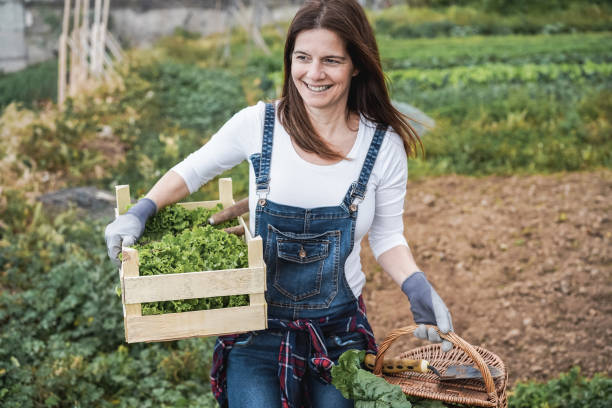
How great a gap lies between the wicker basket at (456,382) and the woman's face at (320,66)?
85 centimetres

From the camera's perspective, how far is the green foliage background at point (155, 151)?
132 inches

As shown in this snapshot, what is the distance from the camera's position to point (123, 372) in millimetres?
3428

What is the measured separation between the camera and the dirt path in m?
3.99

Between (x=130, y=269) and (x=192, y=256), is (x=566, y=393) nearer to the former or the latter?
(x=192, y=256)

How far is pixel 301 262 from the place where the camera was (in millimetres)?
2156

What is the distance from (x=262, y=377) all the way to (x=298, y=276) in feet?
1.20

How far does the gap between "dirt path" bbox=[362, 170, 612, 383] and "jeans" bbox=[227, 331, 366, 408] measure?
205cm

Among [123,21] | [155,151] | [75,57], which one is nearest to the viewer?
[155,151]

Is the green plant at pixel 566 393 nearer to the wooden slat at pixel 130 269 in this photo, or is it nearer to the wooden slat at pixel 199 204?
the wooden slat at pixel 199 204

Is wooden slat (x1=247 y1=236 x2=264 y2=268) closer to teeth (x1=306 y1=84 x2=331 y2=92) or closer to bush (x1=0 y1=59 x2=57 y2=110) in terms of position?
teeth (x1=306 y1=84 x2=331 y2=92)

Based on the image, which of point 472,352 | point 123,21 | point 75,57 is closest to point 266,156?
point 472,352

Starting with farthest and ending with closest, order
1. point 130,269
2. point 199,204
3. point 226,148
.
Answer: point 199,204 < point 226,148 < point 130,269

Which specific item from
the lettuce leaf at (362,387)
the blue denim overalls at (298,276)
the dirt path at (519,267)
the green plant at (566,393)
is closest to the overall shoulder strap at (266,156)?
→ the blue denim overalls at (298,276)

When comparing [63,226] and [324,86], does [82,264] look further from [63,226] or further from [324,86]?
[324,86]
